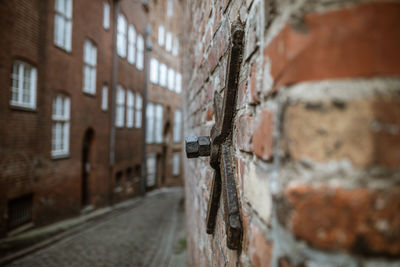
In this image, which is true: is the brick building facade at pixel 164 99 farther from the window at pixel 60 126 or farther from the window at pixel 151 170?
the window at pixel 60 126

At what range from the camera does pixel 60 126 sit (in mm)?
9766

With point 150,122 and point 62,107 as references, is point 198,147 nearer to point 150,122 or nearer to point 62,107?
point 62,107

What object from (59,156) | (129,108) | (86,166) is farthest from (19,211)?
(129,108)

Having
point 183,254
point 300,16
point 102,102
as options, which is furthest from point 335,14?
point 102,102

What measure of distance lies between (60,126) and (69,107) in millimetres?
813

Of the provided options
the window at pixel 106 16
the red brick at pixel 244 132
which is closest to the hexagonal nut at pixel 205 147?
the red brick at pixel 244 132

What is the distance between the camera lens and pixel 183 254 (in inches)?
291

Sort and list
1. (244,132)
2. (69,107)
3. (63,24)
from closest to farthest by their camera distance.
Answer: (244,132) < (63,24) < (69,107)

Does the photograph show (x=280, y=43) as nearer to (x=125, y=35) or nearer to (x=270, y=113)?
(x=270, y=113)

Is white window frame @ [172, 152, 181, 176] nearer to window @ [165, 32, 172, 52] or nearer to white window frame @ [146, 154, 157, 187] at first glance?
white window frame @ [146, 154, 157, 187]

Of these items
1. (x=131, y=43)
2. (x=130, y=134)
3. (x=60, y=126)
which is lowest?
(x=130, y=134)

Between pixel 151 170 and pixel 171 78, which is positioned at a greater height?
pixel 171 78

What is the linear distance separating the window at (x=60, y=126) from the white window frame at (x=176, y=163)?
43.6 ft

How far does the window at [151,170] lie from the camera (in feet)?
65.2
